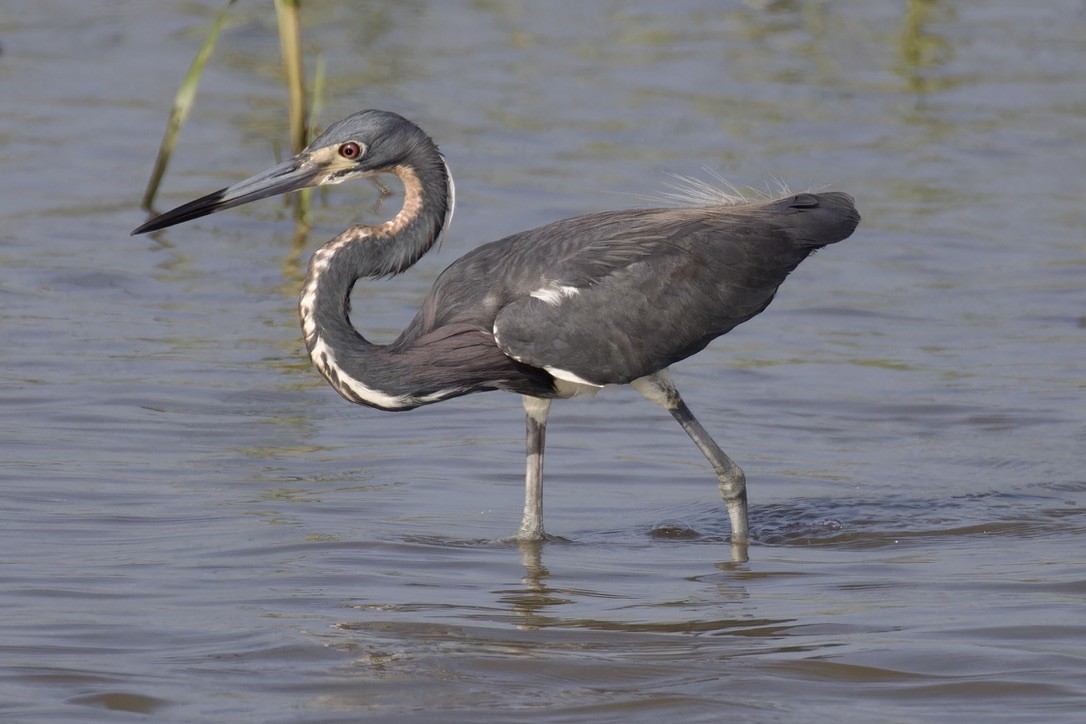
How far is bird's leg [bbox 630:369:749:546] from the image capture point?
734 centimetres

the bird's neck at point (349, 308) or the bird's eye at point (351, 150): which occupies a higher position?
the bird's eye at point (351, 150)

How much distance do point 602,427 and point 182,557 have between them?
2.79m

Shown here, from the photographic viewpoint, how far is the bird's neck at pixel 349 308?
6891 millimetres

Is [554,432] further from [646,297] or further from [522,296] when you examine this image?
[522,296]

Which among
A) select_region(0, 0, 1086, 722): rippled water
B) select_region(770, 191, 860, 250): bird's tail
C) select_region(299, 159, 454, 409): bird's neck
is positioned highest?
select_region(770, 191, 860, 250): bird's tail

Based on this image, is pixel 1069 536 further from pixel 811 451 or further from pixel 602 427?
pixel 602 427

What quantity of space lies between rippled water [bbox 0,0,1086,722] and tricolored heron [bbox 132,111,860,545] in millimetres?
576

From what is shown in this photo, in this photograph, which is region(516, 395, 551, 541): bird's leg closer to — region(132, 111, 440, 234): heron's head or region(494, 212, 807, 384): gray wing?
region(494, 212, 807, 384): gray wing

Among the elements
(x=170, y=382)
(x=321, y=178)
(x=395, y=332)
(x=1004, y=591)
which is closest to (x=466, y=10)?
(x=395, y=332)

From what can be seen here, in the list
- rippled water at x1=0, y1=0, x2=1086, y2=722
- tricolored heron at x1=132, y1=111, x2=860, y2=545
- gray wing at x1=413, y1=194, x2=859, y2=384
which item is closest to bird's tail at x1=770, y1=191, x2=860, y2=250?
gray wing at x1=413, y1=194, x2=859, y2=384

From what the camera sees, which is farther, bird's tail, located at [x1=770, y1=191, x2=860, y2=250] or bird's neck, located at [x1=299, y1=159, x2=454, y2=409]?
bird's tail, located at [x1=770, y1=191, x2=860, y2=250]

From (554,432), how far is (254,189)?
2278 mm

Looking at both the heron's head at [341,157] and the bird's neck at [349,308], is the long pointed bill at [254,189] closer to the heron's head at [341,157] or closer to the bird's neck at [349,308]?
the heron's head at [341,157]

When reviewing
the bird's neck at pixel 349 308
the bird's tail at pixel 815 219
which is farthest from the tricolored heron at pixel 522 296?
the bird's tail at pixel 815 219
